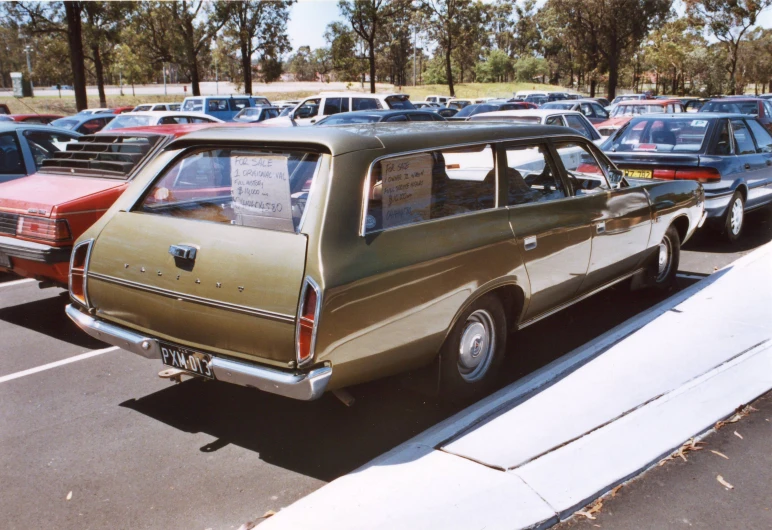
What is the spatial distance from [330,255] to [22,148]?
247 inches

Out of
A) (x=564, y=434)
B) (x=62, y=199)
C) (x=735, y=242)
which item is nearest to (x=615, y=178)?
(x=564, y=434)

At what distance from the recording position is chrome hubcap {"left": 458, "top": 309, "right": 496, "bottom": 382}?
433 centimetres

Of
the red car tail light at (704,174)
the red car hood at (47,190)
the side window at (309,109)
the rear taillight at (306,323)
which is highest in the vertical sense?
the side window at (309,109)

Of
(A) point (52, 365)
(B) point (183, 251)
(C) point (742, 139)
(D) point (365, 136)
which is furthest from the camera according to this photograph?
(C) point (742, 139)

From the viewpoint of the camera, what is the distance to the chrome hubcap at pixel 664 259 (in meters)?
6.62

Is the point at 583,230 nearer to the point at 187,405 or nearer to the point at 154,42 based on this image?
the point at 187,405

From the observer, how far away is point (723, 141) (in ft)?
29.4

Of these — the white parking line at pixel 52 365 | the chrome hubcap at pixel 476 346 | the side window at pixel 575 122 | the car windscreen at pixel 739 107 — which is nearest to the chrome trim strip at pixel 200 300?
the chrome hubcap at pixel 476 346

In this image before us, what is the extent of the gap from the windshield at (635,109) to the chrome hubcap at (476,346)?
1957cm

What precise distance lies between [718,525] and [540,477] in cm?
80

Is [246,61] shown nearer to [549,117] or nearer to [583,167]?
[549,117]

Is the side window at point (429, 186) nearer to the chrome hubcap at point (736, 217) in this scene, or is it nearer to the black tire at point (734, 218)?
the black tire at point (734, 218)

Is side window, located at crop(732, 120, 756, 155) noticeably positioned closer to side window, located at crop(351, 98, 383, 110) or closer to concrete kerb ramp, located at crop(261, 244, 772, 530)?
concrete kerb ramp, located at crop(261, 244, 772, 530)

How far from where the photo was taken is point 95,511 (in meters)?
3.32
